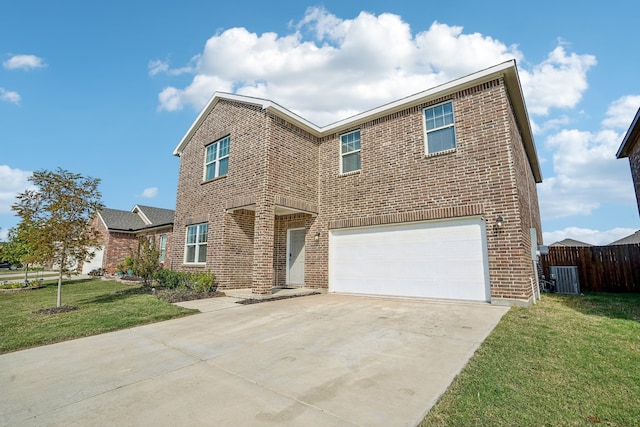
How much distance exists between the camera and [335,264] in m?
10.9

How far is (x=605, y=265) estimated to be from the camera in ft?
38.6

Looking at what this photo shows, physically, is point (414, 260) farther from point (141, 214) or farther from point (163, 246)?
point (141, 214)

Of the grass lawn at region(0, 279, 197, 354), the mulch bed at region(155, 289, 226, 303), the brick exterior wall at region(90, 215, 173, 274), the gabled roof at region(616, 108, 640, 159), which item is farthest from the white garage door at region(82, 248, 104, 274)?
the gabled roof at region(616, 108, 640, 159)

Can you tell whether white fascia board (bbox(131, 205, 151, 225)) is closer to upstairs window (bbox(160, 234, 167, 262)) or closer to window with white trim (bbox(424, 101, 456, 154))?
upstairs window (bbox(160, 234, 167, 262))

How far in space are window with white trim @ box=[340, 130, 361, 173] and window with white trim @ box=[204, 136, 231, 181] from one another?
15.7 feet

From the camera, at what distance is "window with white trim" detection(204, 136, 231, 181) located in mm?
12443

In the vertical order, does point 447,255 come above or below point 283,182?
below

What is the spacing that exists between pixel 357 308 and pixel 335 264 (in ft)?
11.4

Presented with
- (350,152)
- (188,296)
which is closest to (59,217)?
(188,296)

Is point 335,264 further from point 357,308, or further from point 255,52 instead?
point 255,52

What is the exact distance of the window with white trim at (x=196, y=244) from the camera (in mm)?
12562

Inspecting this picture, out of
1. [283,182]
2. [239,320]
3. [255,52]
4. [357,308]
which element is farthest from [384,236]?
[255,52]

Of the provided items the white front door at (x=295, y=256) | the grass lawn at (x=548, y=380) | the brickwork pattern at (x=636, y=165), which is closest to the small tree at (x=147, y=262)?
the white front door at (x=295, y=256)

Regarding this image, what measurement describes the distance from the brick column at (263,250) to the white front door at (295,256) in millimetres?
2509
